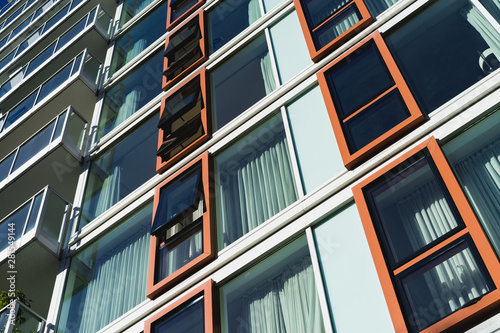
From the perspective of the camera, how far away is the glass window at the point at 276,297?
23.1ft

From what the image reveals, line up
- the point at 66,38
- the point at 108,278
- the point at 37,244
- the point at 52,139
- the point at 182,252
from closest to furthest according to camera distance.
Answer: the point at 182,252
the point at 108,278
the point at 37,244
the point at 52,139
the point at 66,38

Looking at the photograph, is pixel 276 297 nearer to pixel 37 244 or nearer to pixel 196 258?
pixel 196 258

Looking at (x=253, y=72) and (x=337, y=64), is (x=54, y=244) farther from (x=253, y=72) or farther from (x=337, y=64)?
(x=337, y=64)

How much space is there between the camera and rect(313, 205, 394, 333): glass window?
626 cm

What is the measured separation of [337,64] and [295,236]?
122 inches

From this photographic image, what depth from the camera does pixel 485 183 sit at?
21.3 feet

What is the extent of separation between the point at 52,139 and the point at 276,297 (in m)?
7.77

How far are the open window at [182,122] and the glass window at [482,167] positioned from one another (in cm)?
494

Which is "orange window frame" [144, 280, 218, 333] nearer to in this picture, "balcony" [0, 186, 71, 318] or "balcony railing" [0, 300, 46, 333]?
"balcony railing" [0, 300, 46, 333]

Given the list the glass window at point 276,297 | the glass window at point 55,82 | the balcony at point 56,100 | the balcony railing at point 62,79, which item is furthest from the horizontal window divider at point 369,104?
the glass window at point 55,82

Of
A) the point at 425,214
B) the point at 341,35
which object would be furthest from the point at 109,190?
the point at 425,214

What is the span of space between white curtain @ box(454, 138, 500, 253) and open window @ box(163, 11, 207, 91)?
7.32 meters

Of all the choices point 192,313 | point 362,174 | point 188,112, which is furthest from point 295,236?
point 188,112

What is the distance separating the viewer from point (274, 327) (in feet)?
23.5
